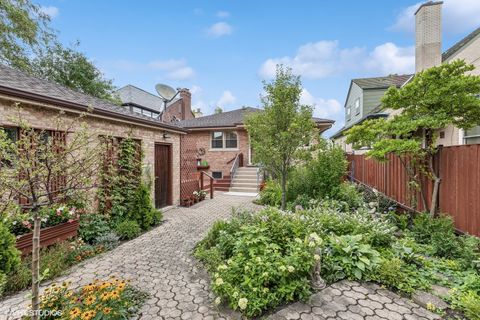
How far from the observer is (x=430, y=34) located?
8016mm

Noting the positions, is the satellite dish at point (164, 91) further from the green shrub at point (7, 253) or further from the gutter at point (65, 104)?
the green shrub at point (7, 253)

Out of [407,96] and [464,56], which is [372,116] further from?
[407,96]

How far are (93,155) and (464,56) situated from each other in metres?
9.58

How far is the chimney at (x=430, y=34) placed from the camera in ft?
26.2

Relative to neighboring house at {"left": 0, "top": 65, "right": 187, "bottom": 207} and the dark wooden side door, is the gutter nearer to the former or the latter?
neighboring house at {"left": 0, "top": 65, "right": 187, "bottom": 207}

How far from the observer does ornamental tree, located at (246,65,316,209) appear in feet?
20.5

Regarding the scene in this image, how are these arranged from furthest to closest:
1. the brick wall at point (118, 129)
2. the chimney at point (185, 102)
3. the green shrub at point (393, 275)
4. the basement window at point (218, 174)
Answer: the chimney at point (185, 102) → the basement window at point (218, 174) → the brick wall at point (118, 129) → the green shrub at point (393, 275)

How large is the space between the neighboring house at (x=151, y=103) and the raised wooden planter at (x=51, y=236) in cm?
1589

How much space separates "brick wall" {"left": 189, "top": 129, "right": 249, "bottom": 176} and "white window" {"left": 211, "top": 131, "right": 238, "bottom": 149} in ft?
0.92

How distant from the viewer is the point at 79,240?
459cm

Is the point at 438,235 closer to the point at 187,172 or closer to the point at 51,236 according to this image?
the point at 51,236

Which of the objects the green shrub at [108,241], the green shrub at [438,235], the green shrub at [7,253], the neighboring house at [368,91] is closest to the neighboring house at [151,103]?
the neighboring house at [368,91]

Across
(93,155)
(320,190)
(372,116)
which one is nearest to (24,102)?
(93,155)

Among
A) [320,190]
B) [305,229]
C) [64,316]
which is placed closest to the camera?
[64,316]
